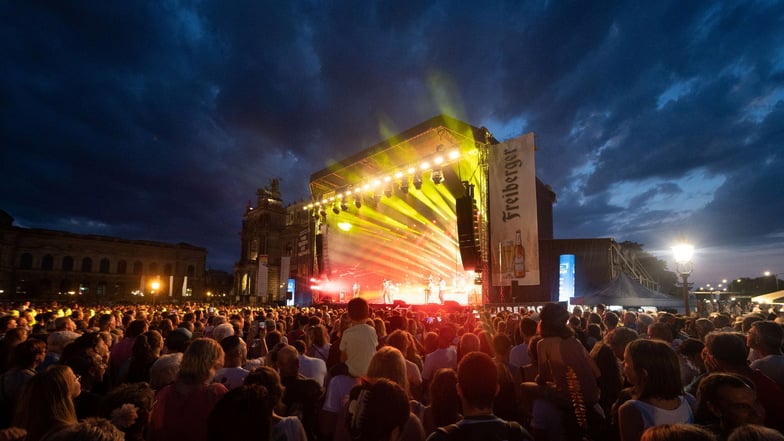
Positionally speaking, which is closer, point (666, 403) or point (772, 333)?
point (666, 403)

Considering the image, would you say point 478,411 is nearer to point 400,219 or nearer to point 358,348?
point 358,348

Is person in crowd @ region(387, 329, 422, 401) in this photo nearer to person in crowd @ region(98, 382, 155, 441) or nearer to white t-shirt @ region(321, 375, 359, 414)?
white t-shirt @ region(321, 375, 359, 414)

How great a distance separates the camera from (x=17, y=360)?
11.8 feet

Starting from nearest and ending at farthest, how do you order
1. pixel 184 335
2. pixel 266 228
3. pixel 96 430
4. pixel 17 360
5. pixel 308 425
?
1. pixel 96 430
2. pixel 17 360
3. pixel 308 425
4. pixel 184 335
5. pixel 266 228

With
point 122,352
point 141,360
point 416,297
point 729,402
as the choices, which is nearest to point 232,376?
point 141,360

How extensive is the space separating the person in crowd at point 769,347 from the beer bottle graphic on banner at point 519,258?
11510mm

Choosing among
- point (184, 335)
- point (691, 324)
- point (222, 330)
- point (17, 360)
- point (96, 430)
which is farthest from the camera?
point (691, 324)

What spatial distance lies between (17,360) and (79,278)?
70724 millimetres

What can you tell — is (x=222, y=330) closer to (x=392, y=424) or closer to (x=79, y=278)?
(x=392, y=424)

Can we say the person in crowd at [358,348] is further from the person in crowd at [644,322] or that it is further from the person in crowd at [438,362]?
the person in crowd at [644,322]

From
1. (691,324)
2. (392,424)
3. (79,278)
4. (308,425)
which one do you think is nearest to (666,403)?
(392,424)

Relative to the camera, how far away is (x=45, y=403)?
2309 mm

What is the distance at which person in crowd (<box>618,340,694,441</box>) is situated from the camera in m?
2.52

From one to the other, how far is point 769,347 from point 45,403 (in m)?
6.01
